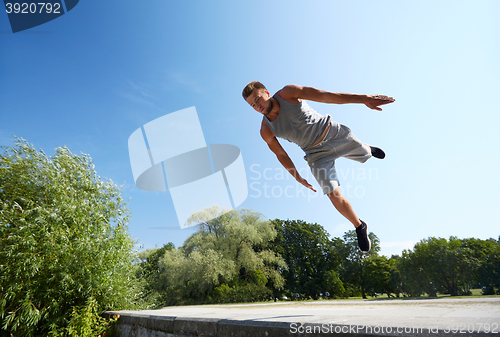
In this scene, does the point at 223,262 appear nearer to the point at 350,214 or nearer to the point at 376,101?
the point at 350,214

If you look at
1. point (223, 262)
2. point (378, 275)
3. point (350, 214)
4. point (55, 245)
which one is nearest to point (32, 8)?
point (55, 245)

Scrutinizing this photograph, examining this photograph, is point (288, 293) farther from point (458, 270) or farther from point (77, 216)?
point (77, 216)

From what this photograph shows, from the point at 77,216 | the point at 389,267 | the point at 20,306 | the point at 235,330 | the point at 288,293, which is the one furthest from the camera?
the point at 288,293

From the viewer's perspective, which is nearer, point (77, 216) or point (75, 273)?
point (75, 273)

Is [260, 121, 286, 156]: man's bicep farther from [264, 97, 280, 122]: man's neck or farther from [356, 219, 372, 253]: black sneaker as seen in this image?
[356, 219, 372, 253]: black sneaker

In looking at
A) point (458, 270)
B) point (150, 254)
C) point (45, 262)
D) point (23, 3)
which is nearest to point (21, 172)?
point (45, 262)

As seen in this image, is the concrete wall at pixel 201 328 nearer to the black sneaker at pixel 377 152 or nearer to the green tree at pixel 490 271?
the black sneaker at pixel 377 152

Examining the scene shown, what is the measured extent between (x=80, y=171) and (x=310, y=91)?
6.68 meters

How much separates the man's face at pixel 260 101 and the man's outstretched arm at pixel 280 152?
0.92 ft

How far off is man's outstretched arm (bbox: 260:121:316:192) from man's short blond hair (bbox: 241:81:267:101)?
1.42ft

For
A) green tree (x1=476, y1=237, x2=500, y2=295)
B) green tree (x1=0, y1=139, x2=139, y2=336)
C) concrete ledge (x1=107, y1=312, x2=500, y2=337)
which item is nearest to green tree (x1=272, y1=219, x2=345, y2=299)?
green tree (x1=476, y1=237, x2=500, y2=295)

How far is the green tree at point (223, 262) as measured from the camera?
18812 mm

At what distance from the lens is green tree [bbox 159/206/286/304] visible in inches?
741

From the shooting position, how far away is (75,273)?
208 inches
